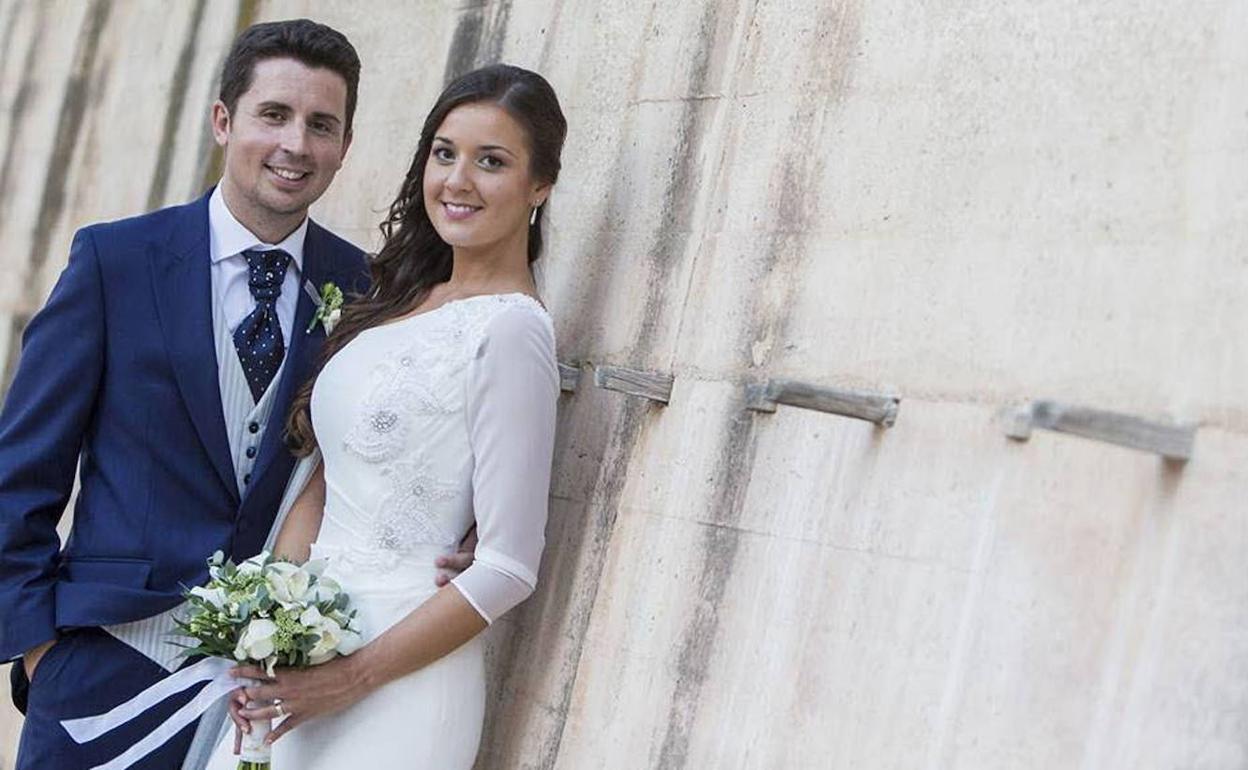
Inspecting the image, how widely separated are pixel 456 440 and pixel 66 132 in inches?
158

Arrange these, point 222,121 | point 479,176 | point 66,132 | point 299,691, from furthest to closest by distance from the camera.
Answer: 1. point 66,132
2. point 222,121
3. point 479,176
4. point 299,691

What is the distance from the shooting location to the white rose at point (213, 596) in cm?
362

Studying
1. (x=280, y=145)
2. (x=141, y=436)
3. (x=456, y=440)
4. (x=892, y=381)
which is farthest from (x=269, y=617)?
(x=892, y=381)

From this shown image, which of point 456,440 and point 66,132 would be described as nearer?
point 456,440

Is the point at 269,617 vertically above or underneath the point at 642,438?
underneath

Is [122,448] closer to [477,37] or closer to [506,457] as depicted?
[506,457]

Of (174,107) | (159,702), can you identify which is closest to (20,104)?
(174,107)

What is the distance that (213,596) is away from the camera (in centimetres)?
362

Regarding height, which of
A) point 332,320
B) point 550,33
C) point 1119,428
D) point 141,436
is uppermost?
point 550,33

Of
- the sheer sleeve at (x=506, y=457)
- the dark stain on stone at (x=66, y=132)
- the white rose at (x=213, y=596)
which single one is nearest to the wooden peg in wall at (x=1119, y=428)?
the sheer sleeve at (x=506, y=457)

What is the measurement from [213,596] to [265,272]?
89 centimetres

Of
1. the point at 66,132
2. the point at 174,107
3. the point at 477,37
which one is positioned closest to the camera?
the point at 477,37

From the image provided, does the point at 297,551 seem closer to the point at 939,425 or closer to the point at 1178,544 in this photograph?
the point at 939,425

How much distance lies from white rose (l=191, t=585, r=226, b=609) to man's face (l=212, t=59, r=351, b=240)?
96cm
